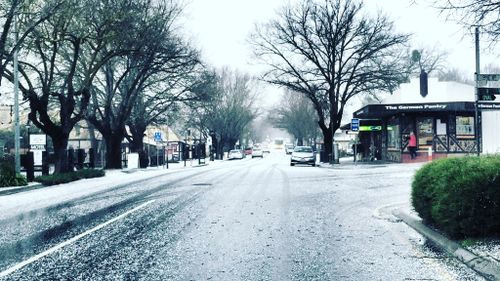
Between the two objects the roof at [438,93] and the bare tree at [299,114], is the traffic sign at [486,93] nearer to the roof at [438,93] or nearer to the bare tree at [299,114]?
the roof at [438,93]

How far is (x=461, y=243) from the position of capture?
7125 mm

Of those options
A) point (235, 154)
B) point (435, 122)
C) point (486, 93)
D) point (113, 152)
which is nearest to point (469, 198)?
point (486, 93)

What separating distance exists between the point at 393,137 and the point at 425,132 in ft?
11.0

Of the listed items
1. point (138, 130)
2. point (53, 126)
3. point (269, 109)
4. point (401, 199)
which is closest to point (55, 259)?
point (401, 199)

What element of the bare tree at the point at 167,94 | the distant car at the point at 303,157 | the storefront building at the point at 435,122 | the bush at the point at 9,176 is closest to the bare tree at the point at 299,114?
the bare tree at the point at 167,94

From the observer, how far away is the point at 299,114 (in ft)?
264

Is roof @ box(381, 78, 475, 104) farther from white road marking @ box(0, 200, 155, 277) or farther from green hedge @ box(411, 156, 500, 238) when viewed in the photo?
green hedge @ box(411, 156, 500, 238)

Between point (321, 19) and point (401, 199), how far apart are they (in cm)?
2707

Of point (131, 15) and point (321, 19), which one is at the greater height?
point (321, 19)

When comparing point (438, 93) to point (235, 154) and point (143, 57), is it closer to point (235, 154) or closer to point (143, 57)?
point (143, 57)

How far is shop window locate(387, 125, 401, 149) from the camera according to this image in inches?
1517

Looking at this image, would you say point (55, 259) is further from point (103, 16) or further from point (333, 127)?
point (333, 127)

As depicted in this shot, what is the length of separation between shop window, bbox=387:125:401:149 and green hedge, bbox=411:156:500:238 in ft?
102

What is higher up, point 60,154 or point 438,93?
point 438,93
